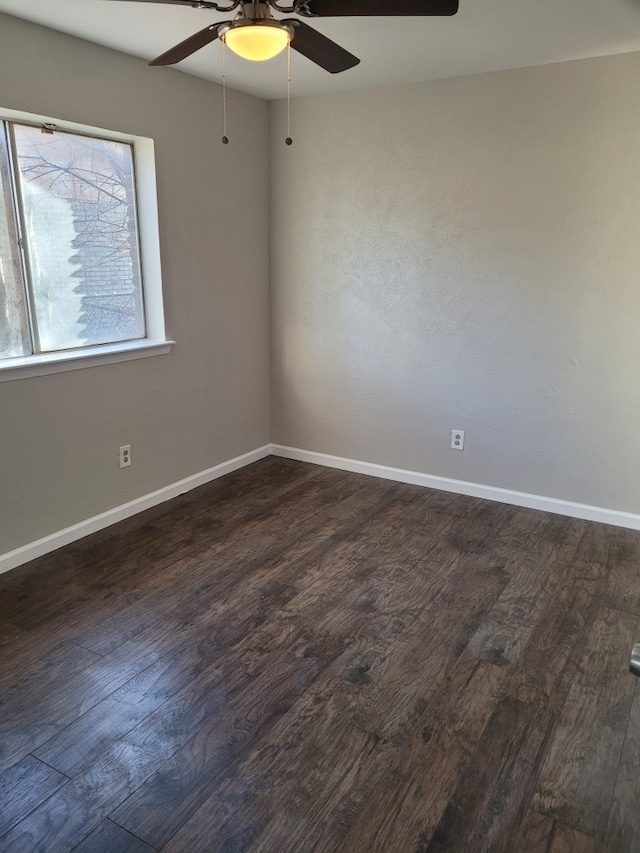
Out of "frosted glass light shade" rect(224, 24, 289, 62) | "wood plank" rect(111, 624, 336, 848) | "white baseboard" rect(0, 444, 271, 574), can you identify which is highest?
"frosted glass light shade" rect(224, 24, 289, 62)

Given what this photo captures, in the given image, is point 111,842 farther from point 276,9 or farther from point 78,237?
point 78,237

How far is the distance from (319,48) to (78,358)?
5.78ft

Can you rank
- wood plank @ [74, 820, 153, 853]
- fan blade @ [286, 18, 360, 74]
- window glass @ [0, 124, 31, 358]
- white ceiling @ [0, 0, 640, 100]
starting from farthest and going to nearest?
1. window glass @ [0, 124, 31, 358]
2. white ceiling @ [0, 0, 640, 100]
3. fan blade @ [286, 18, 360, 74]
4. wood plank @ [74, 820, 153, 853]

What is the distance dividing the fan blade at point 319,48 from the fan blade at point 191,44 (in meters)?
0.24

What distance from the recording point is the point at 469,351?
3562 millimetres

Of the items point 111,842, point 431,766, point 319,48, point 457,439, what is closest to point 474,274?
point 457,439

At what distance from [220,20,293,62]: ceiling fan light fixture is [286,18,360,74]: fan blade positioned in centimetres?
8

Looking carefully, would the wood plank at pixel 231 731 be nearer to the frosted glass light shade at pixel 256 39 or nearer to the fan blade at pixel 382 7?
the frosted glass light shade at pixel 256 39

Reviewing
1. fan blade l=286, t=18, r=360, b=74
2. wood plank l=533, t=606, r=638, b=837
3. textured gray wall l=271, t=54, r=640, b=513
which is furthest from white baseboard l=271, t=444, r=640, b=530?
fan blade l=286, t=18, r=360, b=74

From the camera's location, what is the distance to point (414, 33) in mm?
2549

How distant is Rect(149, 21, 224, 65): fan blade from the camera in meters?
1.86

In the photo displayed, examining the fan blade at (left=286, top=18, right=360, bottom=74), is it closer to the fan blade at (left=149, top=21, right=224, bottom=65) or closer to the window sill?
the fan blade at (left=149, top=21, right=224, bottom=65)

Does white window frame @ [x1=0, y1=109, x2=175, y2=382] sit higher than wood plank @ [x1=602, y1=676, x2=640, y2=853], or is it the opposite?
white window frame @ [x1=0, y1=109, x2=175, y2=382]

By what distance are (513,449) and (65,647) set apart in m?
2.56
